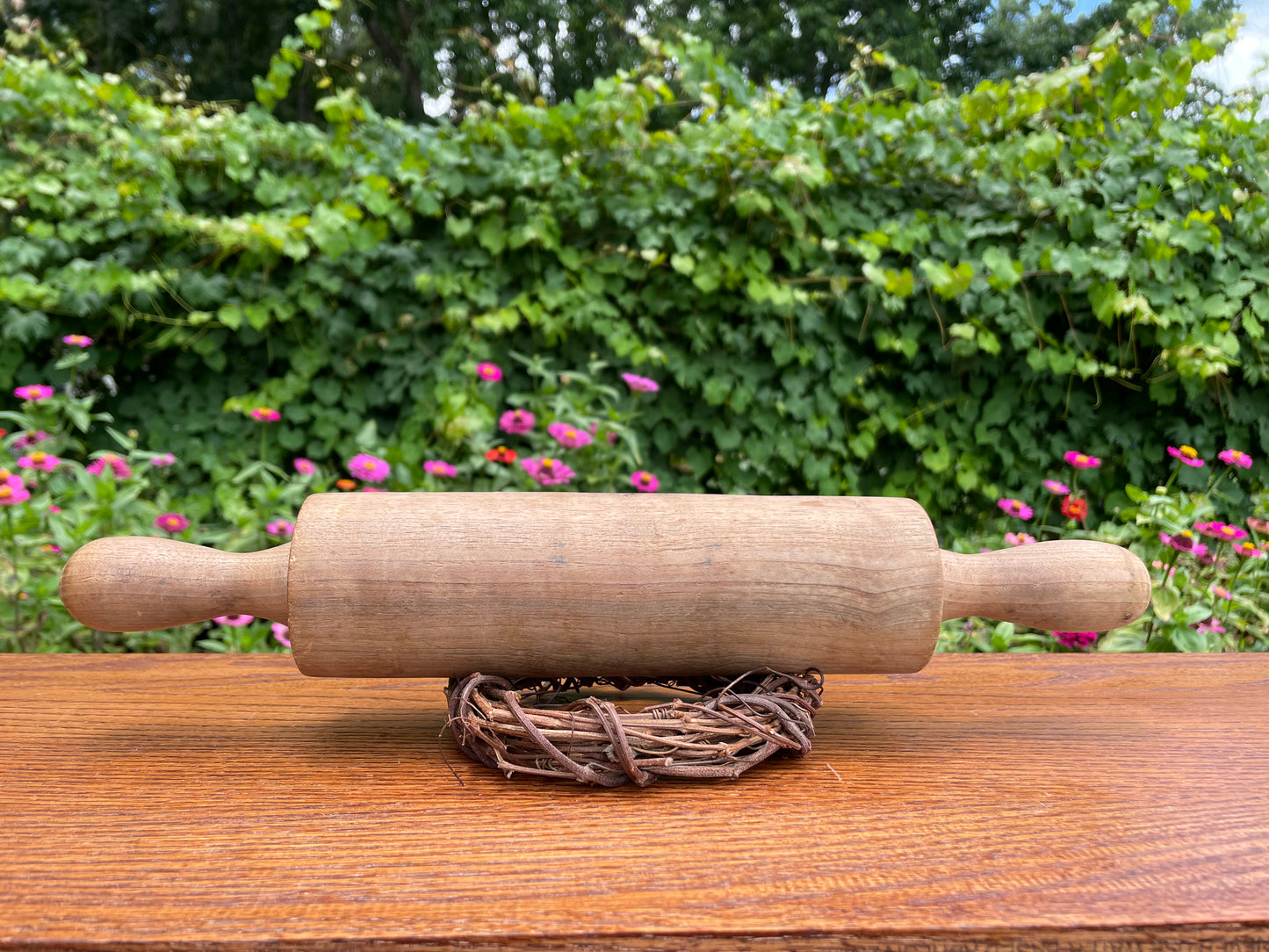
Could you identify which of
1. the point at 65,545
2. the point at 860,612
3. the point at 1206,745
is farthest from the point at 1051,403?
the point at 65,545

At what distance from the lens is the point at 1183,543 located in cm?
162

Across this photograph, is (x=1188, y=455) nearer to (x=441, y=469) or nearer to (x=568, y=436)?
(x=568, y=436)

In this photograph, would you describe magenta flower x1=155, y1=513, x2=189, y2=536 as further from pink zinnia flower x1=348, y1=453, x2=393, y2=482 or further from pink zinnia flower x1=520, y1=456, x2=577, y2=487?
pink zinnia flower x1=520, y1=456, x2=577, y2=487

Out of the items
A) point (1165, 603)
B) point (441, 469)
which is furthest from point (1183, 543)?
point (441, 469)

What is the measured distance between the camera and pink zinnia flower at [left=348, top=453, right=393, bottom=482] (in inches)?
83.0

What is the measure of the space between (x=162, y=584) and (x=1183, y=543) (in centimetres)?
166

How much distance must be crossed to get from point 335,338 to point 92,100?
3.23 feet

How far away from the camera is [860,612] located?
798 millimetres

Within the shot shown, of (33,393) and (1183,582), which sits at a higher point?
(33,393)

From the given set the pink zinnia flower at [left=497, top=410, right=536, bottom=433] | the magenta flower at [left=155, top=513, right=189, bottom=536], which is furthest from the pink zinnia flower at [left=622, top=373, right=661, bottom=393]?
the magenta flower at [left=155, top=513, right=189, bottom=536]

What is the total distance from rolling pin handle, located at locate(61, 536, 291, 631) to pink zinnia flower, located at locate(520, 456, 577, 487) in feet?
4.15

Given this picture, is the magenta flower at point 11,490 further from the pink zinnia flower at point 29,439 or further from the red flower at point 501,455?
the red flower at point 501,455

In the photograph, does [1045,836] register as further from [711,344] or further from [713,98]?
[713,98]

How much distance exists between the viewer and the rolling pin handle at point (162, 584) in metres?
0.77
